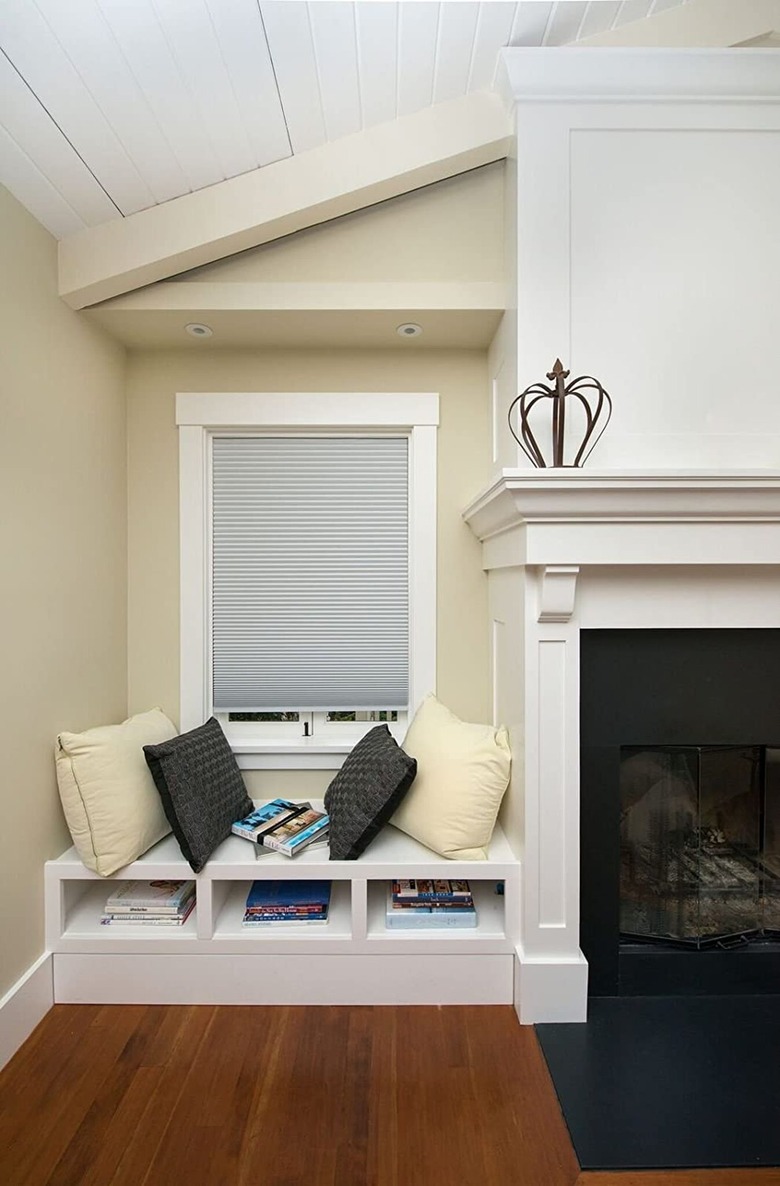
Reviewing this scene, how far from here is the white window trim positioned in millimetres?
2340

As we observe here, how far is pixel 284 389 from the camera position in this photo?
7.72 feet

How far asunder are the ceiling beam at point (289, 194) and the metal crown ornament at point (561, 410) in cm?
77

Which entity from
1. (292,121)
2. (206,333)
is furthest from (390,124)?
(206,333)

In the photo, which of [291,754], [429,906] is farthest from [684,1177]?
[291,754]

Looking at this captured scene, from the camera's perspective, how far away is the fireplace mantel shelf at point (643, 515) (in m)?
1.57

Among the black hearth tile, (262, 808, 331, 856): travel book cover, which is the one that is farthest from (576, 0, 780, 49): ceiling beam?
the black hearth tile

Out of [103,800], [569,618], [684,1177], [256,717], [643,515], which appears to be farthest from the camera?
[256,717]

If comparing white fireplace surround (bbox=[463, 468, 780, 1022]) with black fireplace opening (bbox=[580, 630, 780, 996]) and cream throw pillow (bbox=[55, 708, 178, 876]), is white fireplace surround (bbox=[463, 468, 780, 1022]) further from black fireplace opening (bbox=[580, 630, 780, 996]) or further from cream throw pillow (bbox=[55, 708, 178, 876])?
cream throw pillow (bbox=[55, 708, 178, 876])

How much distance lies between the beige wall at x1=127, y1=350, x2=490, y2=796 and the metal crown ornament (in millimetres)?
556

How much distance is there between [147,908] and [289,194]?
230cm

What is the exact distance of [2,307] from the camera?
5.46 ft

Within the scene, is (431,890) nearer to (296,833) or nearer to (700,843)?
(296,833)

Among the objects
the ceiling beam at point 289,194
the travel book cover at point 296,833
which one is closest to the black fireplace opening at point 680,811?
the travel book cover at point 296,833

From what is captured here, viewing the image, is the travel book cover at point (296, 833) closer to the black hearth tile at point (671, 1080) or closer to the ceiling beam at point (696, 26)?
the black hearth tile at point (671, 1080)
